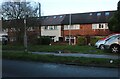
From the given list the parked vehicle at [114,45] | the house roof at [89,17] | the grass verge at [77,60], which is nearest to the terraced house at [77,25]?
the house roof at [89,17]

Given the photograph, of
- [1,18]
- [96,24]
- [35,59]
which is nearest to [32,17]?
[1,18]

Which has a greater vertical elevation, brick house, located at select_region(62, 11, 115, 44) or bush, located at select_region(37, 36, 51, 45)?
brick house, located at select_region(62, 11, 115, 44)

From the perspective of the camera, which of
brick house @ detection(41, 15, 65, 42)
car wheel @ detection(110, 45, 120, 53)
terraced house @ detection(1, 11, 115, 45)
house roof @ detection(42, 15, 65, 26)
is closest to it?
car wheel @ detection(110, 45, 120, 53)

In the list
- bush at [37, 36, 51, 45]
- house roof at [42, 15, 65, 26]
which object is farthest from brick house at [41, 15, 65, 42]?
bush at [37, 36, 51, 45]

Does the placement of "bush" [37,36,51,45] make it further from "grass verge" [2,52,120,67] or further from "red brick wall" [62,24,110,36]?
"grass verge" [2,52,120,67]

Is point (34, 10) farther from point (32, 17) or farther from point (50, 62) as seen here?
point (50, 62)

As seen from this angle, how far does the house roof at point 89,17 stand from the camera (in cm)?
6078

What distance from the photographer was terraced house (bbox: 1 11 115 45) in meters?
60.5

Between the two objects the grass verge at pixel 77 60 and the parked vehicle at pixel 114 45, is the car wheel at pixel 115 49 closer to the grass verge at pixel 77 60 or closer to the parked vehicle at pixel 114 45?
the parked vehicle at pixel 114 45

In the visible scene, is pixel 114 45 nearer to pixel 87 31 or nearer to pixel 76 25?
pixel 87 31

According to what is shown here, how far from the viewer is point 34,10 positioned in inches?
1559

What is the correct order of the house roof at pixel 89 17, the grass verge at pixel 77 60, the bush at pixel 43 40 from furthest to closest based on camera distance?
1. the house roof at pixel 89 17
2. the bush at pixel 43 40
3. the grass verge at pixel 77 60

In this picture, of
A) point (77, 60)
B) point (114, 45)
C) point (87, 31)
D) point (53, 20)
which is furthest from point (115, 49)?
point (53, 20)

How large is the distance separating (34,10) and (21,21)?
2.67m
